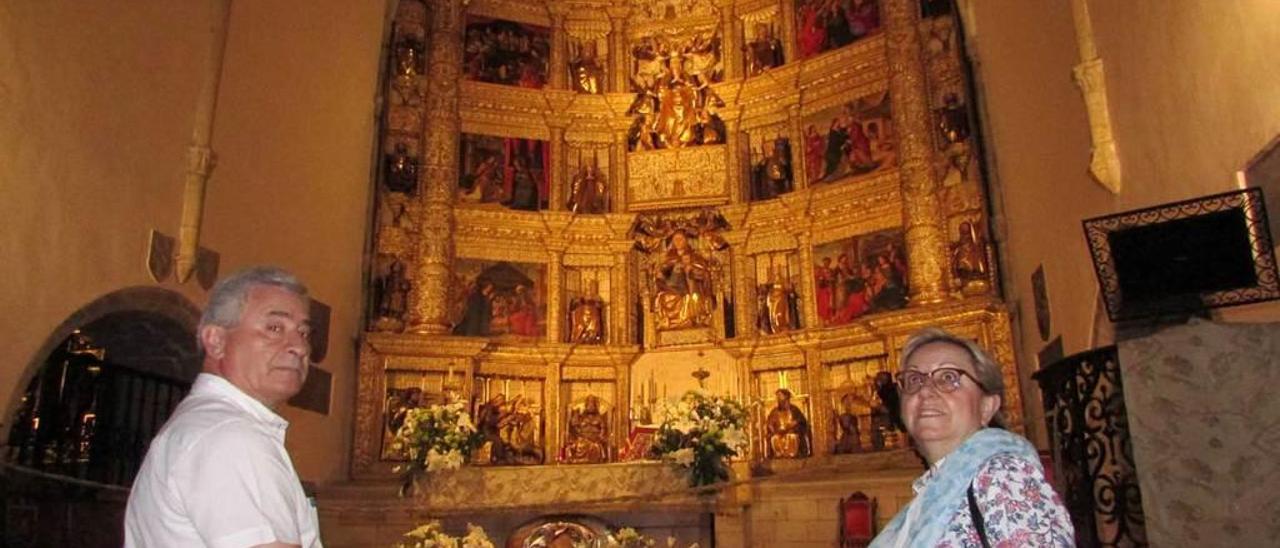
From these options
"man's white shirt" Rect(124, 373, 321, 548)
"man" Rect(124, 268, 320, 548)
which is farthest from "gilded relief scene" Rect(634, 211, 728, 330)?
"man's white shirt" Rect(124, 373, 321, 548)

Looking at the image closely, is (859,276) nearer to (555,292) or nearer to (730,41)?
(555,292)

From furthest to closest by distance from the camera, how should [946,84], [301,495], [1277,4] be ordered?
[946,84]
[1277,4]
[301,495]

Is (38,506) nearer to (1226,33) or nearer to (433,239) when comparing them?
(433,239)

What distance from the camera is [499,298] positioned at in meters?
13.3

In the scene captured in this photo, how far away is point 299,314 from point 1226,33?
5255 millimetres

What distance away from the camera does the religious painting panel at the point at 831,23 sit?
13.0 metres

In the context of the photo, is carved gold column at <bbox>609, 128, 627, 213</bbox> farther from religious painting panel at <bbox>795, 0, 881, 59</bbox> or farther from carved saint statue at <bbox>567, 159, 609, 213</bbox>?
religious painting panel at <bbox>795, 0, 881, 59</bbox>

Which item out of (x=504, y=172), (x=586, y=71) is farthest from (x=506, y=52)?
(x=504, y=172)

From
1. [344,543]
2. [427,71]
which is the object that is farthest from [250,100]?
[344,543]

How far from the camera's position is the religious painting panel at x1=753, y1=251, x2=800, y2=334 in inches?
505

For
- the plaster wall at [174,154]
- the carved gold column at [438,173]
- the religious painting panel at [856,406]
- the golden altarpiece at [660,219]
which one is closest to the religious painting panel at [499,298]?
the golden altarpiece at [660,219]

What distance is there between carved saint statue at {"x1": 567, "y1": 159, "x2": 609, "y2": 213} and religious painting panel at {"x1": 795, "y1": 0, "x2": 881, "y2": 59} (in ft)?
11.5

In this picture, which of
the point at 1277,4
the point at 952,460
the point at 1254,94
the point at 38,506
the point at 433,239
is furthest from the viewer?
the point at 433,239

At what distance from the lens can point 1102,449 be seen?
4.71m
